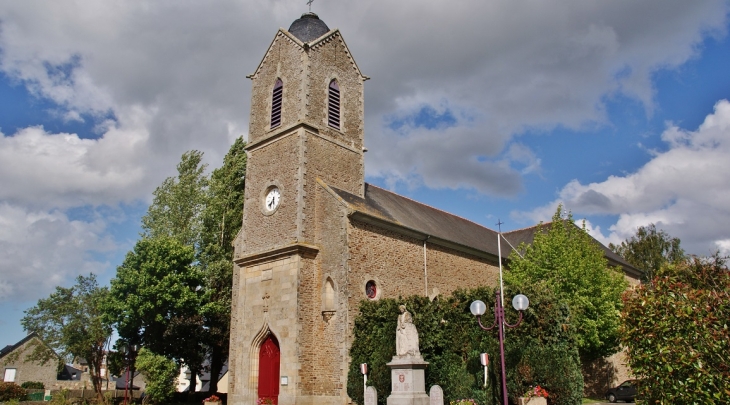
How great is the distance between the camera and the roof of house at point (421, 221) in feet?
75.1

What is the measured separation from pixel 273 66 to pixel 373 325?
13.0 meters

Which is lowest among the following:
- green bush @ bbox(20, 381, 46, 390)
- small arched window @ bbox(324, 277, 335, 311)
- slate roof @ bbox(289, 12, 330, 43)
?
green bush @ bbox(20, 381, 46, 390)

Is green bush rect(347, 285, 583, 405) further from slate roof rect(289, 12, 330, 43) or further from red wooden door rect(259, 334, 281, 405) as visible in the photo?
slate roof rect(289, 12, 330, 43)

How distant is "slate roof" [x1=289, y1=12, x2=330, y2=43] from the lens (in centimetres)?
2567

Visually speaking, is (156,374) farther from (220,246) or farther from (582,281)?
(582,281)

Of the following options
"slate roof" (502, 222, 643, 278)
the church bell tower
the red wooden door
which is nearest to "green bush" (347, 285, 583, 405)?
the church bell tower

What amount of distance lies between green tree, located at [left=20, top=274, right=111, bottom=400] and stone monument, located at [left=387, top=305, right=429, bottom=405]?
18.8 meters

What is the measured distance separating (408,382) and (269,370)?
7077mm

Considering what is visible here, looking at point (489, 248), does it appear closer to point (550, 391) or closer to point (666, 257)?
point (550, 391)

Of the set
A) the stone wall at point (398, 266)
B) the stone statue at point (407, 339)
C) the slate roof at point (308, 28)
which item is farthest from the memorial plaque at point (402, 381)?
the slate roof at point (308, 28)

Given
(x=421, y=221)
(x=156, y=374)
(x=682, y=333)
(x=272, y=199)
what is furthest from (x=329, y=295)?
(x=682, y=333)

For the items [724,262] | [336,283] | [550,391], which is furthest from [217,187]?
[724,262]

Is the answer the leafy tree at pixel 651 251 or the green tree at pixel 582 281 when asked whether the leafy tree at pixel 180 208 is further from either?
the leafy tree at pixel 651 251

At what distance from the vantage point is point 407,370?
54.7ft
